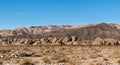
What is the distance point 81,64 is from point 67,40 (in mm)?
97235

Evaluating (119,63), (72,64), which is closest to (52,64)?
(72,64)

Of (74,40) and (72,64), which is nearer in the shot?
(72,64)

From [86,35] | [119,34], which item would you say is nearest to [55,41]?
[86,35]

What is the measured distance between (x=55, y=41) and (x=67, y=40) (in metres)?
4.91

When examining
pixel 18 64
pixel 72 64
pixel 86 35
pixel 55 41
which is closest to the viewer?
pixel 72 64

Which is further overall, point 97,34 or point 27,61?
point 97,34

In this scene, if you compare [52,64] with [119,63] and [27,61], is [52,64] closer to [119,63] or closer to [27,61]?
[27,61]

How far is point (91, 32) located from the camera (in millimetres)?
199125

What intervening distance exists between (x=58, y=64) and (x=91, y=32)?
179898mm

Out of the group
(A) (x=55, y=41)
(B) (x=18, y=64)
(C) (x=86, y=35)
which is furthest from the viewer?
(C) (x=86, y=35)

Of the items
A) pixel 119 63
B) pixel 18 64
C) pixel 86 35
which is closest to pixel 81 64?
pixel 119 63

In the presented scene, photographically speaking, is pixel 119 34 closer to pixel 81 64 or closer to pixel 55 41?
pixel 55 41

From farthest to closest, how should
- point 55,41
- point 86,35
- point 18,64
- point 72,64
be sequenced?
point 86,35 → point 55,41 → point 18,64 → point 72,64

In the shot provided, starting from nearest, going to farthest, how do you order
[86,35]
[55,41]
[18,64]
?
[18,64] < [55,41] < [86,35]
